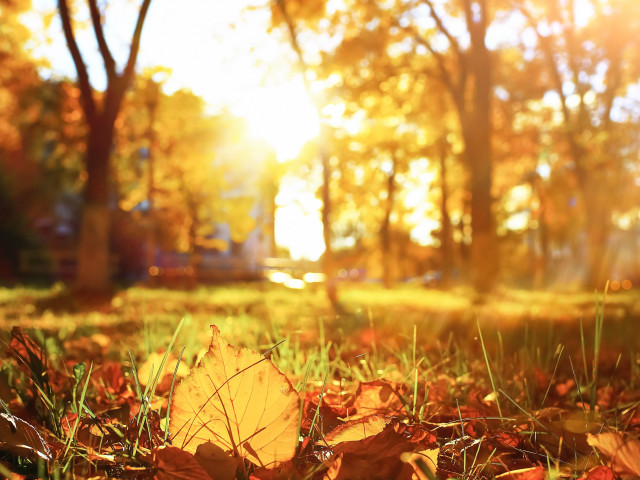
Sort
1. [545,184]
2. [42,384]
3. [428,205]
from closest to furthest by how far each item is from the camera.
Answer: [42,384] < [545,184] < [428,205]

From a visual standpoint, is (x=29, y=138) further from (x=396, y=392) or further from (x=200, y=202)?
(x=396, y=392)

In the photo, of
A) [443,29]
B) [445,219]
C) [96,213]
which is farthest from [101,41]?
[445,219]

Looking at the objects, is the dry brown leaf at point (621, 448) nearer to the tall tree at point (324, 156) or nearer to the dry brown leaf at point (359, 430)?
the dry brown leaf at point (359, 430)

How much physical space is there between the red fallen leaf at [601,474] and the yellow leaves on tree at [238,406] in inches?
18.5

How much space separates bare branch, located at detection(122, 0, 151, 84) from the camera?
941 cm

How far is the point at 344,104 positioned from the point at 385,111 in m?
1.60

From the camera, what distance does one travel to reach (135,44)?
9.63 metres

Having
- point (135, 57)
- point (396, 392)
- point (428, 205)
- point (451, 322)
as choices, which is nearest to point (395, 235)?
point (428, 205)

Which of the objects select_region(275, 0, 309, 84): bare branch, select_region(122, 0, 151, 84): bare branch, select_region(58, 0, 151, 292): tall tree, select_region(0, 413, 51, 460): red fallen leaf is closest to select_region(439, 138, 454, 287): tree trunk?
select_region(275, 0, 309, 84): bare branch

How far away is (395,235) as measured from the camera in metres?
40.8

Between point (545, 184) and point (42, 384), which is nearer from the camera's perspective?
point (42, 384)

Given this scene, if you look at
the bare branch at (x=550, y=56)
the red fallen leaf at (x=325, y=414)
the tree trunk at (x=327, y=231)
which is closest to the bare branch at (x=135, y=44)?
the tree trunk at (x=327, y=231)

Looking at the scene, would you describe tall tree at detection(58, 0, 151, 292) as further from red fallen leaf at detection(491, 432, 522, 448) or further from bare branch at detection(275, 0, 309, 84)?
red fallen leaf at detection(491, 432, 522, 448)

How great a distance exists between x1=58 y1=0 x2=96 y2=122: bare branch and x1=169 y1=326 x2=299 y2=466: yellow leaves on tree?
9.99 meters
